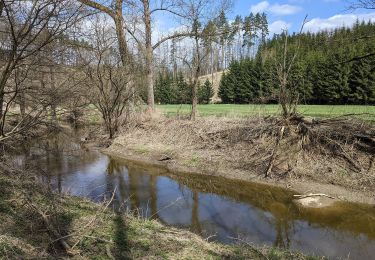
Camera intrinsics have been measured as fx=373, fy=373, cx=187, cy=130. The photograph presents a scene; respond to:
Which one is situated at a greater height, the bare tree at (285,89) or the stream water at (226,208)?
the bare tree at (285,89)

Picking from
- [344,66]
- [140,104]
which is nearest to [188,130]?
[140,104]

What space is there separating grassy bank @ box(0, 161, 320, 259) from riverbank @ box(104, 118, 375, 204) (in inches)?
256

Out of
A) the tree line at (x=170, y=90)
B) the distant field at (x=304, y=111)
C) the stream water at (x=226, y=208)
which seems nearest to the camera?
the stream water at (x=226, y=208)

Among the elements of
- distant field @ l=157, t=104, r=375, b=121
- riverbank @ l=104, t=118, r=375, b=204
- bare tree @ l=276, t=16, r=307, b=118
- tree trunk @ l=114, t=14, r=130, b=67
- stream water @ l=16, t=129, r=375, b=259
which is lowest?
Result: stream water @ l=16, t=129, r=375, b=259

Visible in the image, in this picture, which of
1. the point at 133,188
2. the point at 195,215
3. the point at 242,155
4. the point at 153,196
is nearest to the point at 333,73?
the point at 242,155

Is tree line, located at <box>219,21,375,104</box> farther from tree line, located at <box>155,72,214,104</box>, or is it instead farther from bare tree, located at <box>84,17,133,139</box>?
bare tree, located at <box>84,17,133,139</box>

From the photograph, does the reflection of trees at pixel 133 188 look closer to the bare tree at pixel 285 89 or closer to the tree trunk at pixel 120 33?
the bare tree at pixel 285 89

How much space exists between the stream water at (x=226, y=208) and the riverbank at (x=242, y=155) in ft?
2.12

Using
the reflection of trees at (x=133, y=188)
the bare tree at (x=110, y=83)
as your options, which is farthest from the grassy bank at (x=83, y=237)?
the bare tree at (x=110, y=83)

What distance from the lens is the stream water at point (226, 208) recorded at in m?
8.36

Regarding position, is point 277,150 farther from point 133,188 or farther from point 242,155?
point 133,188

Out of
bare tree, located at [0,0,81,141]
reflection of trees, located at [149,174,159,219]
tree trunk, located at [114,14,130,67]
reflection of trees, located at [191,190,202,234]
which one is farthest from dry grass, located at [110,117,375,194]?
bare tree, located at [0,0,81,141]

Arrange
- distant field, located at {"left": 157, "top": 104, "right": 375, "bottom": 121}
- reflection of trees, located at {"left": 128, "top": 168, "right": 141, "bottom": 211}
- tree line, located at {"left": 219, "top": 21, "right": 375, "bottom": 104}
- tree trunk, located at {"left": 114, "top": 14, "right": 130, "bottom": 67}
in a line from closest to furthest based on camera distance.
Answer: reflection of trees, located at {"left": 128, "top": 168, "right": 141, "bottom": 211}, distant field, located at {"left": 157, "top": 104, "right": 375, "bottom": 121}, tree trunk, located at {"left": 114, "top": 14, "right": 130, "bottom": 67}, tree line, located at {"left": 219, "top": 21, "right": 375, "bottom": 104}

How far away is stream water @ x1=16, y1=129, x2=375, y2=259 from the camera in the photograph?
8359 millimetres
